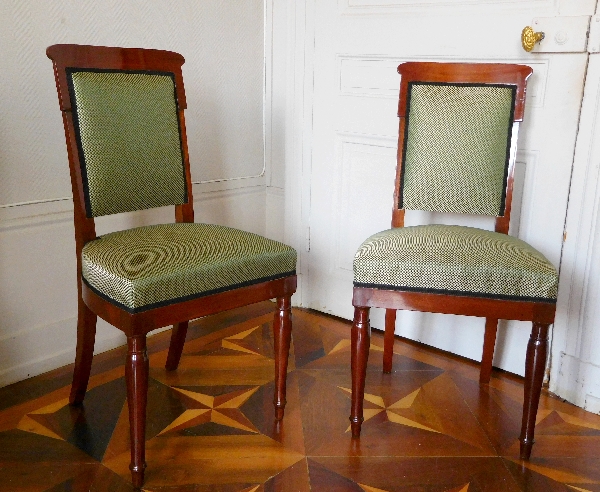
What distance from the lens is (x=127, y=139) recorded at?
148cm

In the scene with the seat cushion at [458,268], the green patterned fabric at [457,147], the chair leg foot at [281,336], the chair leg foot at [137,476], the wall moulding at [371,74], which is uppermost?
the wall moulding at [371,74]

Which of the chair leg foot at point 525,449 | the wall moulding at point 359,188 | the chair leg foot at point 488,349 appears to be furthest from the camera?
the wall moulding at point 359,188

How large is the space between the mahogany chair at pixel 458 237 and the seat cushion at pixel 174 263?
24 cm

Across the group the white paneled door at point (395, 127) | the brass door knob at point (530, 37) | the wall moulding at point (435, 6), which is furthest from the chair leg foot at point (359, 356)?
the wall moulding at point (435, 6)

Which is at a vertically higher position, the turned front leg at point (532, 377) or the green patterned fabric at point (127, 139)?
the green patterned fabric at point (127, 139)

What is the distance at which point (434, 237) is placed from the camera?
4.80 feet

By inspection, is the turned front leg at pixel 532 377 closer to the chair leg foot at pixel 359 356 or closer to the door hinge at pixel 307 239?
the chair leg foot at pixel 359 356

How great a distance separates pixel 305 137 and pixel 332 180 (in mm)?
199

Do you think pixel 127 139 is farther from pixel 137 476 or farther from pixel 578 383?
pixel 578 383

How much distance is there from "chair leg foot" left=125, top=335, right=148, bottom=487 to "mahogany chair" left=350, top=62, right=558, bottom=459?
19.7 inches

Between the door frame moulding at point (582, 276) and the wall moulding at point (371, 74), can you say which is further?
the wall moulding at point (371, 74)

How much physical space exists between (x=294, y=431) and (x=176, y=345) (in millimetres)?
465

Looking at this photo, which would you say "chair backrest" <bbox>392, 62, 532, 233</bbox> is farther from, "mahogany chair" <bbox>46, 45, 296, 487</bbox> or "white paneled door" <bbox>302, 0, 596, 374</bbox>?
"mahogany chair" <bbox>46, 45, 296, 487</bbox>

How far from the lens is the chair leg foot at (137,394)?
123 centimetres
